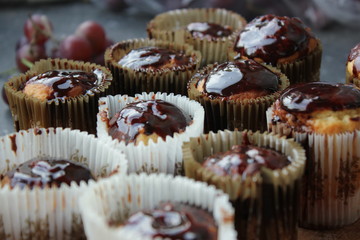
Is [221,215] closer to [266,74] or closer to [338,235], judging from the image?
[338,235]

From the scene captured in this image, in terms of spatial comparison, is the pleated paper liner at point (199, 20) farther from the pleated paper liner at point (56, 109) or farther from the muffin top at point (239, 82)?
the pleated paper liner at point (56, 109)

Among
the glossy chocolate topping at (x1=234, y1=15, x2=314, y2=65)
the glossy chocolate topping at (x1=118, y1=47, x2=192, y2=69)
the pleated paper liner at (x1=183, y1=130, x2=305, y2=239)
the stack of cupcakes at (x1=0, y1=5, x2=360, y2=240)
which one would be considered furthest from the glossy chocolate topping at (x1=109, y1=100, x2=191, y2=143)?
the glossy chocolate topping at (x1=234, y1=15, x2=314, y2=65)

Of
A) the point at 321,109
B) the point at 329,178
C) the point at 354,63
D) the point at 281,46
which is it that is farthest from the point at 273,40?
the point at 329,178

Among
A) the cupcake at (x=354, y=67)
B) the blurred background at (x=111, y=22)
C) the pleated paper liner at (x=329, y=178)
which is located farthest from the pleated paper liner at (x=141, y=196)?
the blurred background at (x=111, y=22)

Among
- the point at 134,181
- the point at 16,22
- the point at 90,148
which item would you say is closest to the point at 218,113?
the point at 90,148

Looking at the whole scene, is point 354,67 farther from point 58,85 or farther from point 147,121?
point 58,85

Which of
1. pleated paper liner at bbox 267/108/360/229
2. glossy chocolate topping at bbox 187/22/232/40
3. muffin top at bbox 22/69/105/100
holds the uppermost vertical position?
muffin top at bbox 22/69/105/100

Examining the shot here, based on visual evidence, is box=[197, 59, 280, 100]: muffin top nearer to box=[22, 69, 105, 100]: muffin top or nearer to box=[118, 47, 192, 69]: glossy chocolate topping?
box=[118, 47, 192, 69]: glossy chocolate topping
